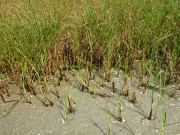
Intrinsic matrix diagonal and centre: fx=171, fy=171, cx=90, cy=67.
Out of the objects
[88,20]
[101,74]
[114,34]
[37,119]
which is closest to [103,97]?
[101,74]

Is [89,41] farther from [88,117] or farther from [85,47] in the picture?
[88,117]

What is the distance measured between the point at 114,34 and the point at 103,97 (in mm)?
857

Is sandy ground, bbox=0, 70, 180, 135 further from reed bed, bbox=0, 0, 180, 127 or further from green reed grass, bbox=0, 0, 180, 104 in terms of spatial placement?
green reed grass, bbox=0, 0, 180, 104

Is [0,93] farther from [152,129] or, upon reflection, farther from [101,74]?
[152,129]

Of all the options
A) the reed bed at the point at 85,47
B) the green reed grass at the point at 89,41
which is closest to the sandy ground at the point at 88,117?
the reed bed at the point at 85,47

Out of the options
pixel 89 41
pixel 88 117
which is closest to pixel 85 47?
pixel 89 41

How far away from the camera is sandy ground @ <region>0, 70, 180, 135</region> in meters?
1.53

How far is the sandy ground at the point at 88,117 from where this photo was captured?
1.53 metres

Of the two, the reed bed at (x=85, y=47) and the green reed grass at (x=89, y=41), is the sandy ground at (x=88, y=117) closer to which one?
the reed bed at (x=85, y=47)

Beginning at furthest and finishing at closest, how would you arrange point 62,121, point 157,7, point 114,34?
point 157,7, point 114,34, point 62,121

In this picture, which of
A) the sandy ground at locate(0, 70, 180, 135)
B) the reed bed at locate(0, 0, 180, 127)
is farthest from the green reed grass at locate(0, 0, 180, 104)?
the sandy ground at locate(0, 70, 180, 135)

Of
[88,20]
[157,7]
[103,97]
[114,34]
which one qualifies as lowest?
[103,97]

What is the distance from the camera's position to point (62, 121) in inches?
63.9

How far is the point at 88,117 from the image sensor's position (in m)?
1.66
